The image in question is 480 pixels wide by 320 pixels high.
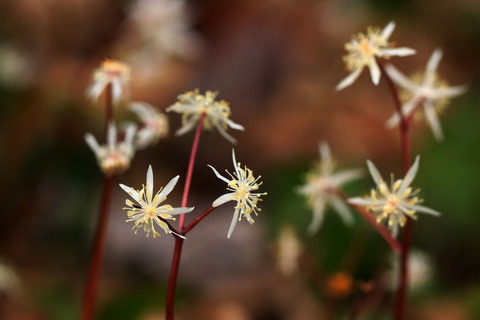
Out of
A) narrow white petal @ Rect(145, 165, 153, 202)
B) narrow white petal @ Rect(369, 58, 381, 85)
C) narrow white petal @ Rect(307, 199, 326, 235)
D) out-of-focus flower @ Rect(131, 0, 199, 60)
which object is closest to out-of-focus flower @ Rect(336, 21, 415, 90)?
narrow white petal @ Rect(369, 58, 381, 85)

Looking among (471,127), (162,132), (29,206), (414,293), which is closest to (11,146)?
(29,206)

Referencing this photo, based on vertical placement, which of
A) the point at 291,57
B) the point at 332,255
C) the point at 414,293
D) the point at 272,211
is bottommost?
the point at 414,293

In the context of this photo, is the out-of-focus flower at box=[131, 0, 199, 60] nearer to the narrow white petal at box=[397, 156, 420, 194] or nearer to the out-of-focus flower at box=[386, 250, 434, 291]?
the out-of-focus flower at box=[386, 250, 434, 291]

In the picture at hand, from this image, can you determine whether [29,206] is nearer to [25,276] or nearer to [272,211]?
[25,276]

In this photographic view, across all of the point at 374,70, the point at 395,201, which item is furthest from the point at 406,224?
the point at 374,70

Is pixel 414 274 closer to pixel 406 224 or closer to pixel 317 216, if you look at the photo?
pixel 317 216

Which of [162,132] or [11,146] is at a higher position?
[11,146]
